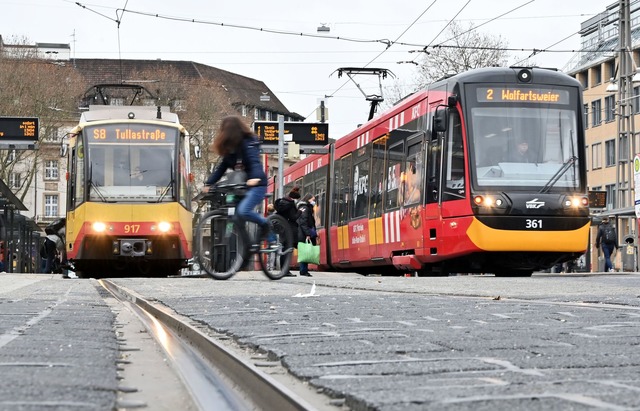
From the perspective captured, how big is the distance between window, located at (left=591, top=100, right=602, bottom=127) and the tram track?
257ft

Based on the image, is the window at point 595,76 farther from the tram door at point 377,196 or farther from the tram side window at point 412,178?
the tram side window at point 412,178

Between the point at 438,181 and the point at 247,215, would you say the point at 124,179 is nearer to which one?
the point at 438,181

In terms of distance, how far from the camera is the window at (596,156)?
82438mm

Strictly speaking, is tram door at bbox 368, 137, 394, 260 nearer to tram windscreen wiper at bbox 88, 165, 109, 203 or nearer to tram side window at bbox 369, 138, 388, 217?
tram side window at bbox 369, 138, 388, 217

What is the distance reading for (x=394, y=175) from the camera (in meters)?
23.2

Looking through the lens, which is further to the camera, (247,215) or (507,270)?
(507,270)

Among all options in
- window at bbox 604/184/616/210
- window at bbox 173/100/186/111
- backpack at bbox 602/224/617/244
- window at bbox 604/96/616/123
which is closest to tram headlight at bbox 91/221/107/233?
backpack at bbox 602/224/617/244

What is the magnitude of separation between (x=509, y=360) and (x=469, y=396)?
3.42 ft

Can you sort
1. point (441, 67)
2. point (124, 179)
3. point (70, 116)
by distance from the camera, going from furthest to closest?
point (70, 116), point (441, 67), point (124, 179)

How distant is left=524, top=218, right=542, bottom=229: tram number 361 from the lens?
19.6 meters

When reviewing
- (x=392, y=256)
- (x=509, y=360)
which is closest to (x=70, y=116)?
(x=392, y=256)

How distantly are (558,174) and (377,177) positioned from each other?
5296 mm

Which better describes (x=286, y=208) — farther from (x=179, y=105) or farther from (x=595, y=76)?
(x=595, y=76)

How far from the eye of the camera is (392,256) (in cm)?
2300
